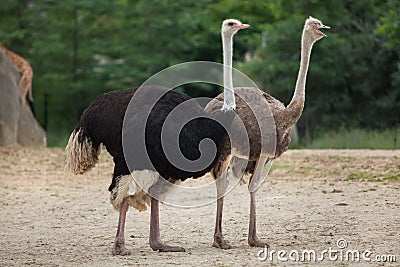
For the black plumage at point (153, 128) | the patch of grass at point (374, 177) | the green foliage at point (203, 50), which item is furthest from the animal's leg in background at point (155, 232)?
the green foliage at point (203, 50)

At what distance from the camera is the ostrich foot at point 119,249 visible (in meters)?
6.83

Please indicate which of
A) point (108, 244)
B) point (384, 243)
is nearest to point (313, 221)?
point (384, 243)

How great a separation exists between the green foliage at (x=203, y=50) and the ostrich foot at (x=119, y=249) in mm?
10743

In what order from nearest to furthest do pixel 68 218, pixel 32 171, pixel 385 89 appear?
pixel 68 218 < pixel 32 171 < pixel 385 89

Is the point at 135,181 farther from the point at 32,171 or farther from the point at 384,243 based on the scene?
the point at 32,171

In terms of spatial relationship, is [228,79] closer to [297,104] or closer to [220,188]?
[297,104]

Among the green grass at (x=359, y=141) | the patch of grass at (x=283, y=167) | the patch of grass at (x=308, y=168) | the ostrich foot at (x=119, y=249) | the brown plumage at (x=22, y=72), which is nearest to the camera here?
the ostrich foot at (x=119, y=249)

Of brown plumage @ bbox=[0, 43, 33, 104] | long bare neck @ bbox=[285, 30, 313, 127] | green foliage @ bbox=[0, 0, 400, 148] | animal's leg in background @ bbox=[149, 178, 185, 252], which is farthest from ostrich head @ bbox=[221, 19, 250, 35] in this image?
green foliage @ bbox=[0, 0, 400, 148]

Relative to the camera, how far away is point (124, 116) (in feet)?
22.7

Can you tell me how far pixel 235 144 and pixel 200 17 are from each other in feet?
49.3

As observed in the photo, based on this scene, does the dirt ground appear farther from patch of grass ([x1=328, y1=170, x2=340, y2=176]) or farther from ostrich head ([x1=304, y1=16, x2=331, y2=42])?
ostrich head ([x1=304, y1=16, x2=331, y2=42])

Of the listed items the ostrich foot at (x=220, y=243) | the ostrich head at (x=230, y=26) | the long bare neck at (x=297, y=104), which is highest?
the ostrich head at (x=230, y=26)

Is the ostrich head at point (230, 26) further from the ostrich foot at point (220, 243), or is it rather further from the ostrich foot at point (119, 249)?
the ostrich foot at point (119, 249)

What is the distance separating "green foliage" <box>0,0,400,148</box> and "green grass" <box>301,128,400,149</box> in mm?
1158
